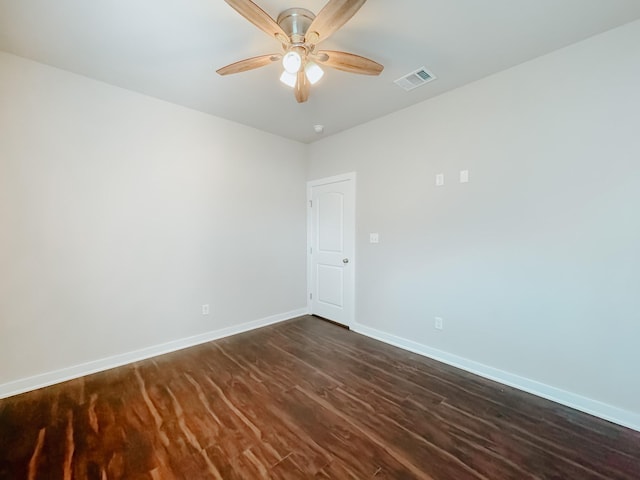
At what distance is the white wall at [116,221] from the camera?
219 centimetres

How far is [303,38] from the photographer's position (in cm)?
170

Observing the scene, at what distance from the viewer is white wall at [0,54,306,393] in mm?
2191

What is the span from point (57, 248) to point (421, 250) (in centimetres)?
342

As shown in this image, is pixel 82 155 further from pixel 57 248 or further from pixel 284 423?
pixel 284 423

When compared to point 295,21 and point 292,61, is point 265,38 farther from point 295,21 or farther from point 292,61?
point 292,61

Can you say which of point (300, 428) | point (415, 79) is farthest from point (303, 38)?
point (300, 428)

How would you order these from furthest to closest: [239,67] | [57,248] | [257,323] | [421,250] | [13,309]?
[257,323], [421,250], [57,248], [13,309], [239,67]

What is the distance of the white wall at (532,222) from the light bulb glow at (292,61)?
1.69 meters

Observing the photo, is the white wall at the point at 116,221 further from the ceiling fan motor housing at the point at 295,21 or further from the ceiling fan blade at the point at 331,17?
the ceiling fan blade at the point at 331,17

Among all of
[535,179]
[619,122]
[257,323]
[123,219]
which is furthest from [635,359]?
[123,219]

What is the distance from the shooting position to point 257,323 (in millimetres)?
3666

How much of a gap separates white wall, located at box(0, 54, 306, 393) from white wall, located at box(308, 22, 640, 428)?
1.91 m

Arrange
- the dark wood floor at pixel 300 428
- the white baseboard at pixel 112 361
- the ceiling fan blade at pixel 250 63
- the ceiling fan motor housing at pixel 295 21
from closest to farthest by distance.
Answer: the dark wood floor at pixel 300 428
the ceiling fan motor housing at pixel 295 21
the ceiling fan blade at pixel 250 63
the white baseboard at pixel 112 361

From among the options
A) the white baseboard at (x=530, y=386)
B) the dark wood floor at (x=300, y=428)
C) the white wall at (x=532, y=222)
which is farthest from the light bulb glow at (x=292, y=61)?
the white baseboard at (x=530, y=386)
